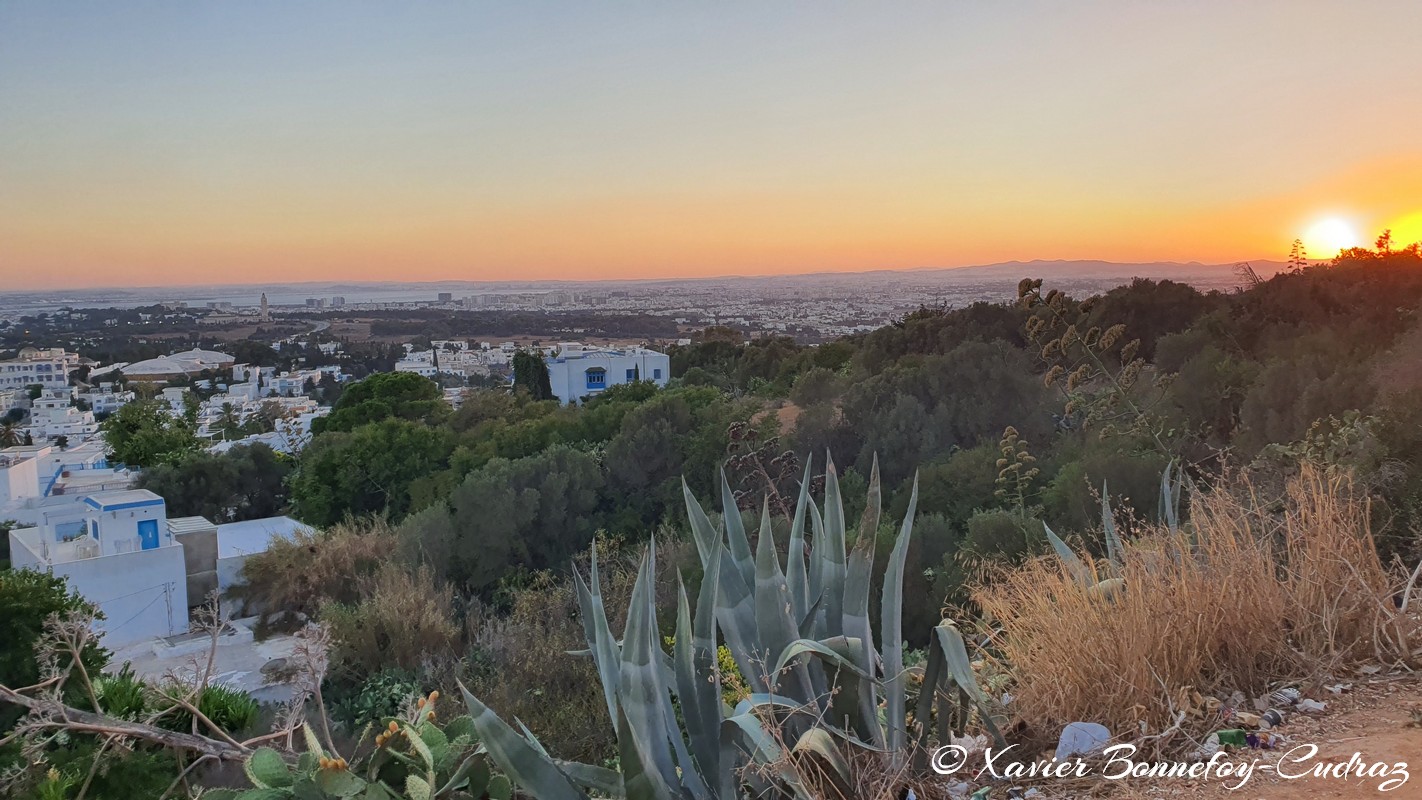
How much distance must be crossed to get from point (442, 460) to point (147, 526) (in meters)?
5.48

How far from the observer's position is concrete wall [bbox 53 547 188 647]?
14031 millimetres

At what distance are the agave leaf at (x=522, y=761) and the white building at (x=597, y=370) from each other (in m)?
34.2

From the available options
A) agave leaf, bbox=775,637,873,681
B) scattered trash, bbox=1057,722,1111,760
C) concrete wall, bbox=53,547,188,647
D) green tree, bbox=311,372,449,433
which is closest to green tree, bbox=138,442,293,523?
green tree, bbox=311,372,449,433

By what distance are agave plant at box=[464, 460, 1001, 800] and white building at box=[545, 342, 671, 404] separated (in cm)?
3369

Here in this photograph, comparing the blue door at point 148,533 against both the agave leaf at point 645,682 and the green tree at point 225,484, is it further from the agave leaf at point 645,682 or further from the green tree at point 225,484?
the agave leaf at point 645,682

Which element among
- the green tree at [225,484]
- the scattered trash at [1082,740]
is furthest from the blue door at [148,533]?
the scattered trash at [1082,740]

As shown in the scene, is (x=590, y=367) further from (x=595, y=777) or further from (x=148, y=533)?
(x=595, y=777)

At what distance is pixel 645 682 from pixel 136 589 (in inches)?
598

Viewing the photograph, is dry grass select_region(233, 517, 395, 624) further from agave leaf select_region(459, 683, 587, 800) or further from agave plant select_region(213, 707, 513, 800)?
agave leaf select_region(459, 683, 587, 800)

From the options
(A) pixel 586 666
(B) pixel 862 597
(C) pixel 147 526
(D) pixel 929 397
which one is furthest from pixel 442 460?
(B) pixel 862 597

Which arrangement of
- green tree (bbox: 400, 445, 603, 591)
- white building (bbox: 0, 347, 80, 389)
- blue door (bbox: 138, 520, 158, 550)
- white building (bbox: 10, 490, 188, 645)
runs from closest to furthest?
green tree (bbox: 400, 445, 603, 591) < white building (bbox: 10, 490, 188, 645) < blue door (bbox: 138, 520, 158, 550) < white building (bbox: 0, 347, 80, 389)

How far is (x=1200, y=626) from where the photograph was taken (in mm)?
2713

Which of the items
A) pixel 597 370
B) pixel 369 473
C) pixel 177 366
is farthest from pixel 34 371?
pixel 369 473

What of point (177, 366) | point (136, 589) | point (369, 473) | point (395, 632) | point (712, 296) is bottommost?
point (136, 589)
